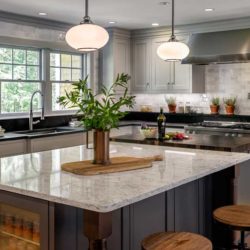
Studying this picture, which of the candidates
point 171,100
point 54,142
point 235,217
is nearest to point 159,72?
point 171,100

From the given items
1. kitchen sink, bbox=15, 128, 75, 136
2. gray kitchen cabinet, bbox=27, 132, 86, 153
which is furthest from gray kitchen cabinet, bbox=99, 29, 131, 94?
gray kitchen cabinet, bbox=27, 132, 86, 153

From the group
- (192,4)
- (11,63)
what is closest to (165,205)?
(192,4)

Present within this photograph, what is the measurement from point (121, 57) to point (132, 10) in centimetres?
153

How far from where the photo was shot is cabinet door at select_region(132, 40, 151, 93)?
22.8 feet

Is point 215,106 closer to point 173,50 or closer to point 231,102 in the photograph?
point 231,102

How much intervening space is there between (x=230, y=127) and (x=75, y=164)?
3.56 m

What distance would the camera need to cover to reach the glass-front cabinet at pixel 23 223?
2.21 m

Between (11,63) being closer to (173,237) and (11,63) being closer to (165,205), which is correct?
(165,205)

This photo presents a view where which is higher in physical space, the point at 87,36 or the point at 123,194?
the point at 87,36

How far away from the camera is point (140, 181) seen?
2395 mm

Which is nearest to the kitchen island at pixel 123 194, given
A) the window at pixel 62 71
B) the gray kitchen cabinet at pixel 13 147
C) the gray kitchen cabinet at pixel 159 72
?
the gray kitchen cabinet at pixel 13 147

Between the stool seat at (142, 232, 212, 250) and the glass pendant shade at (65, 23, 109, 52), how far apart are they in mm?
1482

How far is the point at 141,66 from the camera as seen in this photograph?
→ 23.0ft

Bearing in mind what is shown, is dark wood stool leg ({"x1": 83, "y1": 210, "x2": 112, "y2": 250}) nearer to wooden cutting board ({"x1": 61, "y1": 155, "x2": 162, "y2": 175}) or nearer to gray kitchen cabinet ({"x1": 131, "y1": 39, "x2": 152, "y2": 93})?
wooden cutting board ({"x1": 61, "y1": 155, "x2": 162, "y2": 175})
